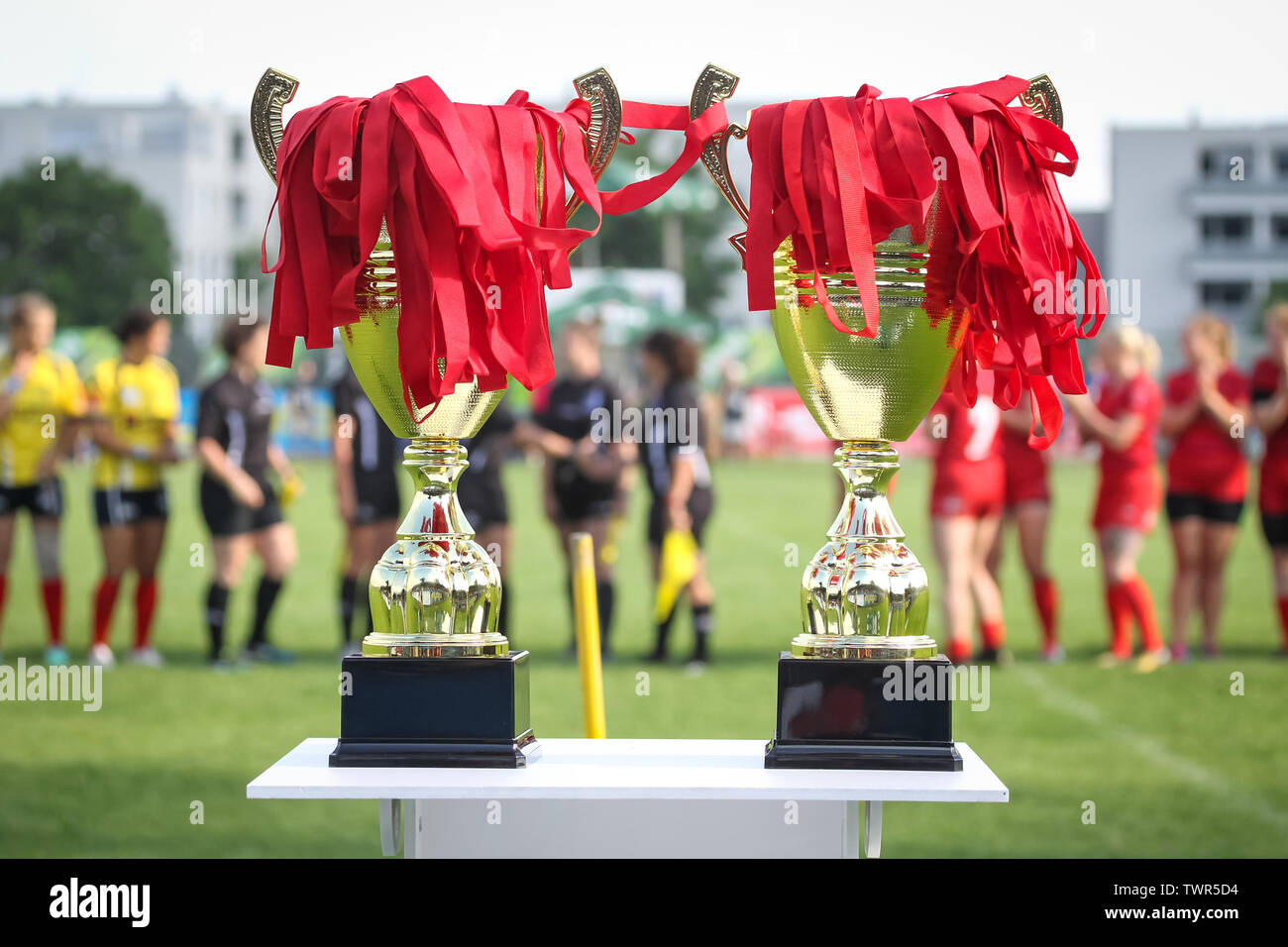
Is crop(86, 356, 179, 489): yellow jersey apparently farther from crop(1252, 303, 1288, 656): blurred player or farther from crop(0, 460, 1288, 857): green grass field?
crop(1252, 303, 1288, 656): blurred player

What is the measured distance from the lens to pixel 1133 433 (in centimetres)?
748

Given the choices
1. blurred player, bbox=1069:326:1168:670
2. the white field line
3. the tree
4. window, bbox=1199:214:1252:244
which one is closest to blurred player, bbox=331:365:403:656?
the white field line

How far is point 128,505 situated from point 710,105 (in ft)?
21.4

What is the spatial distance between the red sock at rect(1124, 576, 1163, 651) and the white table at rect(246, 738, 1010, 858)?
20.1ft

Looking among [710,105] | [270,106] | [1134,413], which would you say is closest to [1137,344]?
[1134,413]

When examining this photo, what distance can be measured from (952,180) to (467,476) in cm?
586

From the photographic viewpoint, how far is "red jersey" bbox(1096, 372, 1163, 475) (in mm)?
7512

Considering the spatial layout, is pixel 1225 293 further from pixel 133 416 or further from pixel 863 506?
pixel 863 506

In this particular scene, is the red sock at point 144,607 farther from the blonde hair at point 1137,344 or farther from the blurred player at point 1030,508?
the blonde hair at point 1137,344

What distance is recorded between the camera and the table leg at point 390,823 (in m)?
1.80

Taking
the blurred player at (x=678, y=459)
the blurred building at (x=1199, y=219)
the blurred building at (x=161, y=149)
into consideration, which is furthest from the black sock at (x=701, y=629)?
the blurred building at (x=161, y=149)

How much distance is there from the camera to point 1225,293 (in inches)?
2124

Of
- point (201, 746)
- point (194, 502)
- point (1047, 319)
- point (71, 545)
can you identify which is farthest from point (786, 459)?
point (1047, 319)
